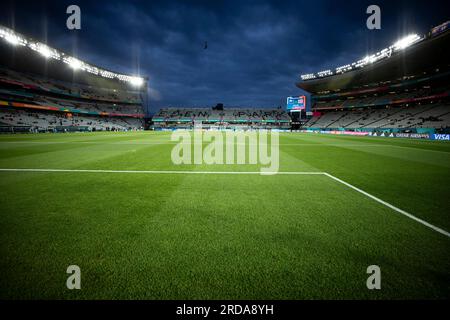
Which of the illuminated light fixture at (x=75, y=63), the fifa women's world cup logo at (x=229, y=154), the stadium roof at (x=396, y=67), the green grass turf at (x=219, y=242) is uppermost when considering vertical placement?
the illuminated light fixture at (x=75, y=63)

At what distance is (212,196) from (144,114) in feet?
288

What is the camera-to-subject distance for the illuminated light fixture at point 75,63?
48.2 metres

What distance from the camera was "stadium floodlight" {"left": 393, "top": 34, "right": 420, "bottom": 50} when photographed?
3429cm

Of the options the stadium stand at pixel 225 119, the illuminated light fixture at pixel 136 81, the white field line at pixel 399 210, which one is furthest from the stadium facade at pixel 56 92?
the white field line at pixel 399 210

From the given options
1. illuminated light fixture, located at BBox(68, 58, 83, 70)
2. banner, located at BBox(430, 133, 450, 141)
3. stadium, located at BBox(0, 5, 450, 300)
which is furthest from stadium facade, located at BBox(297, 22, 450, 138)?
illuminated light fixture, located at BBox(68, 58, 83, 70)

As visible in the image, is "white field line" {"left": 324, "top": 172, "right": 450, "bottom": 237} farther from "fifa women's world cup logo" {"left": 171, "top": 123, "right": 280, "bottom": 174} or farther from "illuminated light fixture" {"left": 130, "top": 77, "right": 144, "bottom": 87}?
"illuminated light fixture" {"left": 130, "top": 77, "right": 144, "bottom": 87}

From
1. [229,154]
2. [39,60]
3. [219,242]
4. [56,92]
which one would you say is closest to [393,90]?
[229,154]

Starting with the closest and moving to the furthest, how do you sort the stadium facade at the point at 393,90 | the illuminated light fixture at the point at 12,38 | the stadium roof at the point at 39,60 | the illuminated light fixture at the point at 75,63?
the illuminated light fixture at the point at 12,38 < the stadium facade at the point at 393,90 < the stadium roof at the point at 39,60 < the illuminated light fixture at the point at 75,63

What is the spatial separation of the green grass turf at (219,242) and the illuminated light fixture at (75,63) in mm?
58153

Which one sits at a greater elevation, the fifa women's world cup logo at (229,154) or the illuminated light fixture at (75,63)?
the illuminated light fixture at (75,63)

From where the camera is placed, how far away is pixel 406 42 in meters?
35.8

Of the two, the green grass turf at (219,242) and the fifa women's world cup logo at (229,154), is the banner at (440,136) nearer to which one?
the fifa women's world cup logo at (229,154)

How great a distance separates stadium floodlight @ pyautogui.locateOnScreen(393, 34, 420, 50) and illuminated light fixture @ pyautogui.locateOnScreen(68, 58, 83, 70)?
67.9 meters

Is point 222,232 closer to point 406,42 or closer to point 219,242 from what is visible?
point 219,242
